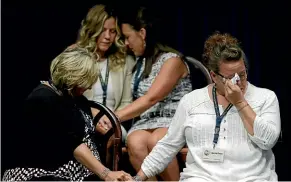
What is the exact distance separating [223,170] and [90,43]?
1.77 m

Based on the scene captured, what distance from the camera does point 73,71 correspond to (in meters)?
4.66

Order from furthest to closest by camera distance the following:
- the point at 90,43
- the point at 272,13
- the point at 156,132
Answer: the point at 272,13, the point at 90,43, the point at 156,132

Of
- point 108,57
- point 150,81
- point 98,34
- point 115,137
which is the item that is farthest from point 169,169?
point 98,34

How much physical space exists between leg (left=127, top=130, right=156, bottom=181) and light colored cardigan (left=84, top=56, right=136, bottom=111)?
46 cm

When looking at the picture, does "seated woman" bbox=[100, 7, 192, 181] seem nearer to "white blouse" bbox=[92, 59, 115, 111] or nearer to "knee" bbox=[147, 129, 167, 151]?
"knee" bbox=[147, 129, 167, 151]

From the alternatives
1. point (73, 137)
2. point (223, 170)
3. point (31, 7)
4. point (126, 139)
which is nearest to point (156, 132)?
point (126, 139)

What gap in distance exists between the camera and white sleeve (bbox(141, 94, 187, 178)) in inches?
174

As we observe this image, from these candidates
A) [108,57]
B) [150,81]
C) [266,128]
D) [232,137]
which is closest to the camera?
[266,128]

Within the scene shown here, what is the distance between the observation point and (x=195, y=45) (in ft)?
21.1

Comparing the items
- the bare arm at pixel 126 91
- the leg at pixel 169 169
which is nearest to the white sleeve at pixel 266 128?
the leg at pixel 169 169

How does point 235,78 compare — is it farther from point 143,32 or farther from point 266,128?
point 143,32

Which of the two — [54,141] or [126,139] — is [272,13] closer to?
[126,139]

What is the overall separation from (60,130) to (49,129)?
0.06 m

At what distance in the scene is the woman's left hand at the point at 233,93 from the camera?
4137mm
